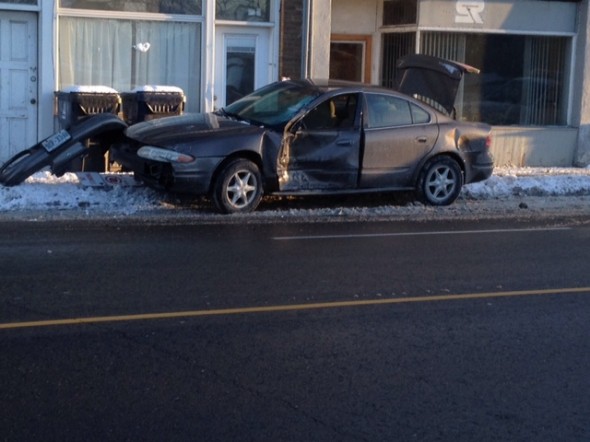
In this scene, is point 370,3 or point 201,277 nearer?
point 201,277

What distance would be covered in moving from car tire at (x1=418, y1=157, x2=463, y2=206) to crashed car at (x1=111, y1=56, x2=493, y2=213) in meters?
0.01

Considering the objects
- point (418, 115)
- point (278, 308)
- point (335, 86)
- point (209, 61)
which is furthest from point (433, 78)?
point (278, 308)

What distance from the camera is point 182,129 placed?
1248 cm

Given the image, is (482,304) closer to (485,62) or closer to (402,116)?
(402,116)

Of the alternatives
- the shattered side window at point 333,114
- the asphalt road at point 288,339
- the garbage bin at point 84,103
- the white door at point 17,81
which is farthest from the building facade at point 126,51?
the asphalt road at point 288,339

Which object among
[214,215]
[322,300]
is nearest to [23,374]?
[322,300]

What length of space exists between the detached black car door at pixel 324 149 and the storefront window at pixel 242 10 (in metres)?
4.50

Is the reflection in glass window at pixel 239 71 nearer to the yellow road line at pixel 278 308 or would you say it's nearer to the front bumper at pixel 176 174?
the front bumper at pixel 176 174

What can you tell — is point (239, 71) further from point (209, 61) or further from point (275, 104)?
point (275, 104)

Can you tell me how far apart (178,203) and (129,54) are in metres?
4.30

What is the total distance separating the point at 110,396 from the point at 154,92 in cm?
980

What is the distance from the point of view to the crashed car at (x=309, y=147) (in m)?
12.3

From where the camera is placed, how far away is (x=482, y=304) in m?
8.26

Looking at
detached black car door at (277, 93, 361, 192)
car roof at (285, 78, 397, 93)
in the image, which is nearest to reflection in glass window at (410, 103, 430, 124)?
car roof at (285, 78, 397, 93)
